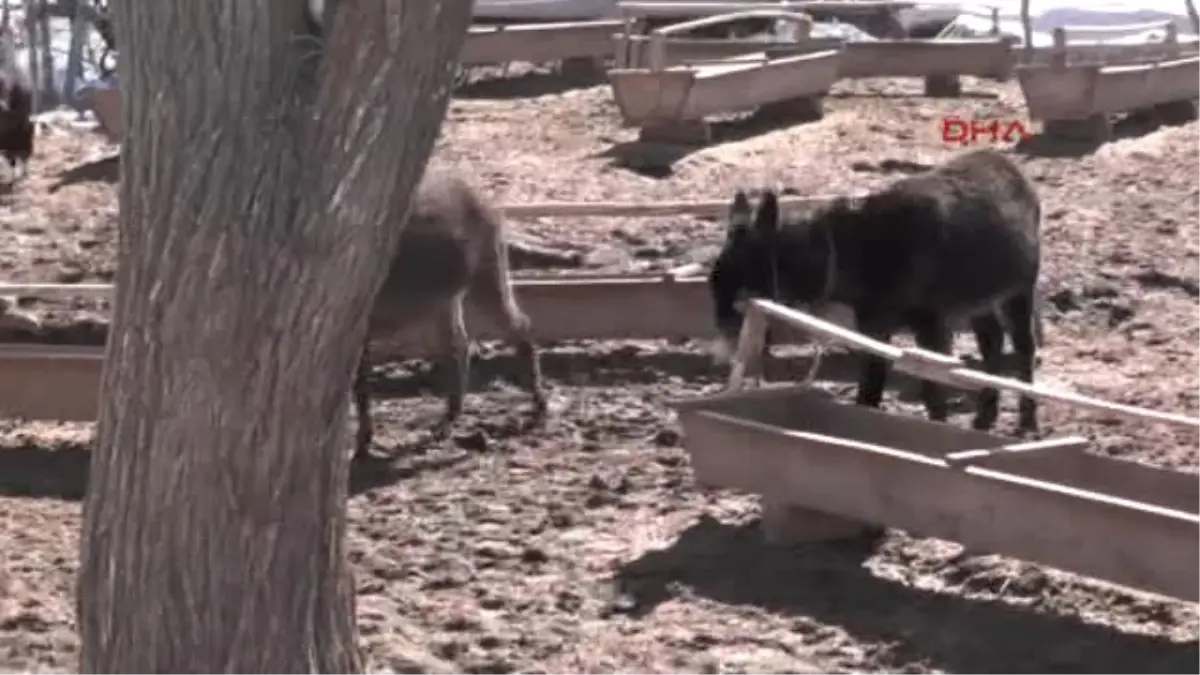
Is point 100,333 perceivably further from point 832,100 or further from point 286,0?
point 832,100

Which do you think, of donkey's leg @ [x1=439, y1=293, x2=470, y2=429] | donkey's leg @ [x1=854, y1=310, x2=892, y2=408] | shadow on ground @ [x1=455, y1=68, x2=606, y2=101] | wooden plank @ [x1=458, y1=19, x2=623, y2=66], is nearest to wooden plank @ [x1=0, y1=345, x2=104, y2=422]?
donkey's leg @ [x1=439, y1=293, x2=470, y2=429]

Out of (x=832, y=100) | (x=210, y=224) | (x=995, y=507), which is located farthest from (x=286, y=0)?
(x=832, y=100)

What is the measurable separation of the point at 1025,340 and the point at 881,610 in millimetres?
2487

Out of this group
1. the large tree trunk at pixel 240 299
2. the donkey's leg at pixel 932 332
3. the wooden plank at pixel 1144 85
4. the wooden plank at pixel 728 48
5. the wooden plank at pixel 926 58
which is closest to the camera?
the large tree trunk at pixel 240 299

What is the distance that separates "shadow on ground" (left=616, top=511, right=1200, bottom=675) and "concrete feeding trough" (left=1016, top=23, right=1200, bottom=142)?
9.19 meters

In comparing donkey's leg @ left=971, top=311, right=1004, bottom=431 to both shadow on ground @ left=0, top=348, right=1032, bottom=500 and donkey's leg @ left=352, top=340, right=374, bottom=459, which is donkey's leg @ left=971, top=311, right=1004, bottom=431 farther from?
donkey's leg @ left=352, top=340, right=374, bottom=459

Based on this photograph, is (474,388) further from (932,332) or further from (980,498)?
(980,498)

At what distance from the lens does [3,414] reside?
32.2ft

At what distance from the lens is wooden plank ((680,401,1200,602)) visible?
684 centimetres

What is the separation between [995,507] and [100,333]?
18.2 feet

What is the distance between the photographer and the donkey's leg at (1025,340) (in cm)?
967

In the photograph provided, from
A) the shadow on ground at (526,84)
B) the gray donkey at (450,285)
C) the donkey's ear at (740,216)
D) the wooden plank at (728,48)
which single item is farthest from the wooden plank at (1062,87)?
the donkey's ear at (740,216)

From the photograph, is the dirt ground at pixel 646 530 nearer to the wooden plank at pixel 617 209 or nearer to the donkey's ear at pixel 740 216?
the wooden plank at pixel 617 209

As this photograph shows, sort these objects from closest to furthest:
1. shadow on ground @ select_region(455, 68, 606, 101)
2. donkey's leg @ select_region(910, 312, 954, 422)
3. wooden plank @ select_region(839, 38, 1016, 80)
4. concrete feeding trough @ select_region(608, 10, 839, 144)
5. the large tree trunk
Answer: the large tree trunk, donkey's leg @ select_region(910, 312, 954, 422), concrete feeding trough @ select_region(608, 10, 839, 144), wooden plank @ select_region(839, 38, 1016, 80), shadow on ground @ select_region(455, 68, 606, 101)
